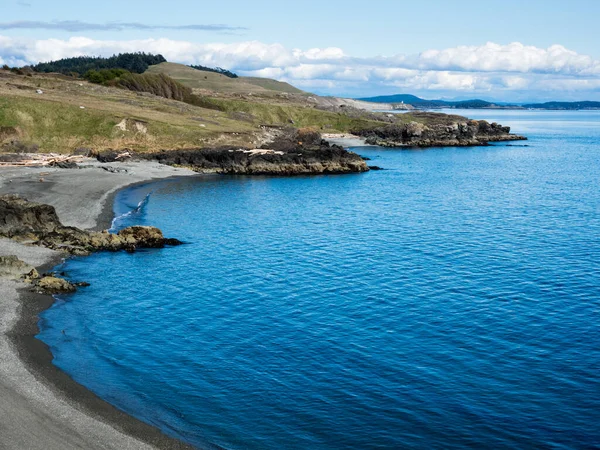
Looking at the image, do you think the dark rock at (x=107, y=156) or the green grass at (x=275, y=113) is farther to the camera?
the green grass at (x=275, y=113)

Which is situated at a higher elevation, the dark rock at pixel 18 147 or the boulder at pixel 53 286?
the dark rock at pixel 18 147

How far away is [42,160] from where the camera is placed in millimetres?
92250

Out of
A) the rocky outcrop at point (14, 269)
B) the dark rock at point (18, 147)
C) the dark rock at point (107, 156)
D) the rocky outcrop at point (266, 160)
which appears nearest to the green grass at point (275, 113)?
the rocky outcrop at point (266, 160)

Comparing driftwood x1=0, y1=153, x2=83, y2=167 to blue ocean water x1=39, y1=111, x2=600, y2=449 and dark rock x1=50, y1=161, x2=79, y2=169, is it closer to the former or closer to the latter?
dark rock x1=50, y1=161, x2=79, y2=169

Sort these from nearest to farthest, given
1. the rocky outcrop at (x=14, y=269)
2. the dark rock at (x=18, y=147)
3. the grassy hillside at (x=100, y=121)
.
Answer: the rocky outcrop at (x=14, y=269)
the dark rock at (x=18, y=147)
the grassy hillside at (x=100, y=121)

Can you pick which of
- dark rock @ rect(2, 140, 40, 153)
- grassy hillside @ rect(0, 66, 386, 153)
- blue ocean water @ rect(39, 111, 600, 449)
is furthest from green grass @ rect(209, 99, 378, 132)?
blue ocean water @ rect(39, 111, 600, 449)

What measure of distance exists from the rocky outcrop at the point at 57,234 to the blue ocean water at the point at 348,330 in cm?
221

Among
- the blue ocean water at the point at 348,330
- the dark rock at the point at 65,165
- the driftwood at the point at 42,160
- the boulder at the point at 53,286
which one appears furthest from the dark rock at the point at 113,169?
the boulder at the point at 53,286

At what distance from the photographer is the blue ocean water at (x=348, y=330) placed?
24.5m

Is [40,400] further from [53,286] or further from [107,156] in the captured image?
[107,156]

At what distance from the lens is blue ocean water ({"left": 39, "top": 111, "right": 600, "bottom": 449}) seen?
80.2 ft

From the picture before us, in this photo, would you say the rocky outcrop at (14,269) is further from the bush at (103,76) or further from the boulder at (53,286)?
the bush at (103,76)

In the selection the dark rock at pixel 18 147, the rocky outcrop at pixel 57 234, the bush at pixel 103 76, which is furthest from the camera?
the bush at pixel 103 76

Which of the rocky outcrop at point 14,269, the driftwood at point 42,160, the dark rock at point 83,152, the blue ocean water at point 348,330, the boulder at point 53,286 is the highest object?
the dark rock at point 83,152
